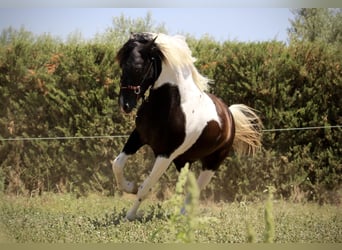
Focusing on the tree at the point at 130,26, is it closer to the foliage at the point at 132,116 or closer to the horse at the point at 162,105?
the foliage at the point at 132,116

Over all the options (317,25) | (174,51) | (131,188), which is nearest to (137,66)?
(174,51)

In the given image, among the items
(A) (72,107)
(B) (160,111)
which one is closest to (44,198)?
(A) (72,107)

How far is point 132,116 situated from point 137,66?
1172 millimetres

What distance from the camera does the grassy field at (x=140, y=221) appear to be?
423cm

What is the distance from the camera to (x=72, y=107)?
18.2ft

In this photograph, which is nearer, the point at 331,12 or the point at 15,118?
the point at 331,12

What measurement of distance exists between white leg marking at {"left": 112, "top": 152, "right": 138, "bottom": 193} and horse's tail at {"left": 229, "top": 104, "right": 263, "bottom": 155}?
0.96 metres

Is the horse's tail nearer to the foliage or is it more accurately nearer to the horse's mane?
the foliage

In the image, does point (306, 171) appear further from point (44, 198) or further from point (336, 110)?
point (44, 198)

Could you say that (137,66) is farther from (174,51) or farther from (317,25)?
(317,25)

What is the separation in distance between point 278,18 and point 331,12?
47 centimetres

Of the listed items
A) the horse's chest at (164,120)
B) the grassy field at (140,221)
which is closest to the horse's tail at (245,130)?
the grassy field at (140,221)

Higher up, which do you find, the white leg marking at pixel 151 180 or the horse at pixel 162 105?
the horse at pixel 162 105

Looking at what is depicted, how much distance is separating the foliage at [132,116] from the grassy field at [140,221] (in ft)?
0.68
